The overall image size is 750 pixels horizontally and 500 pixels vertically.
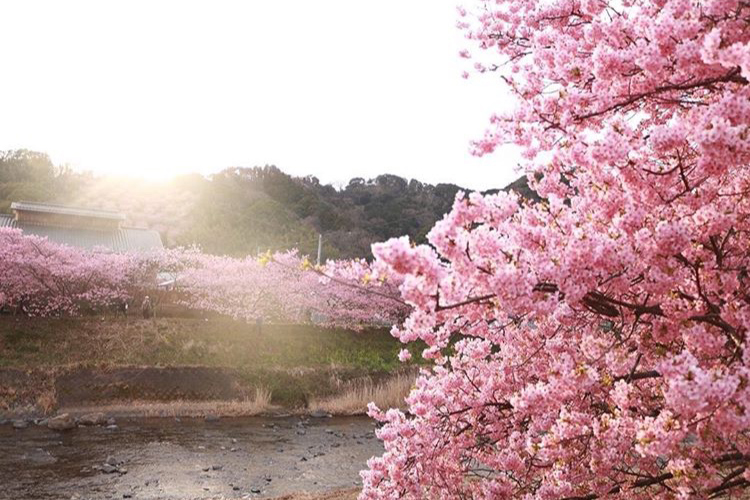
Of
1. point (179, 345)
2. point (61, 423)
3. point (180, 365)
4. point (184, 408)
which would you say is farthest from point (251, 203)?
point (61, 423)

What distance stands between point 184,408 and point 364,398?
660 centimetres

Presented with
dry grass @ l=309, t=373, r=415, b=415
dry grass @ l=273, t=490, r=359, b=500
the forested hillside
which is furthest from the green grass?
the forested hillside

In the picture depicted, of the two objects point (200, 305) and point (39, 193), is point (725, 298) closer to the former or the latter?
point (200, 305)

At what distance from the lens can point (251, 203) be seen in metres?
61.4

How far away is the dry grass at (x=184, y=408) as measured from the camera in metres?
19.6

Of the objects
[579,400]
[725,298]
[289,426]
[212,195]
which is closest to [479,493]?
[579,400]

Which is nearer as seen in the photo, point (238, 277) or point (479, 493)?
point (479, 493)

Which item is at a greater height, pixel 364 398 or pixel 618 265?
pixel 618 265

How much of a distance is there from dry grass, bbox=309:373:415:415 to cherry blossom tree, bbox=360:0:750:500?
52.4 feet

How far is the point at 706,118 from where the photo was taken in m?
2.80

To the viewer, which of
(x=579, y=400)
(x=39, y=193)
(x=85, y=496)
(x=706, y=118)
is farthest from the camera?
(x=39, y=193)

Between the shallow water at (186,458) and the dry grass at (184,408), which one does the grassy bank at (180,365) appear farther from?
the shallow water at (186,458)

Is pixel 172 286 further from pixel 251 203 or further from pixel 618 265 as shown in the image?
pixel 251 203

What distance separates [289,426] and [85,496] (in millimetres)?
8241
